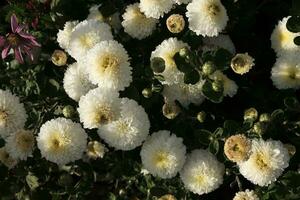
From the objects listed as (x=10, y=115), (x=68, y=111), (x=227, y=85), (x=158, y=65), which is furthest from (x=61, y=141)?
(x=227, y=85)

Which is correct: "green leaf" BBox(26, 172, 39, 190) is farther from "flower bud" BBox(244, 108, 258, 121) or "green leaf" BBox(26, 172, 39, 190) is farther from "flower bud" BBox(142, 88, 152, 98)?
"flower bud" BBox(244, 108, 258, 121)

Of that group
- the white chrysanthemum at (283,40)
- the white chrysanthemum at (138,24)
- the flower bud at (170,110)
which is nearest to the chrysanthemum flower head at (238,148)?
the flower bud at (170,110)

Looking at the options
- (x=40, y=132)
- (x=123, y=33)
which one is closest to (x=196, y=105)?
(x=123, y=33)

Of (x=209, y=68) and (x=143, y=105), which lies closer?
(x=209, y=68)

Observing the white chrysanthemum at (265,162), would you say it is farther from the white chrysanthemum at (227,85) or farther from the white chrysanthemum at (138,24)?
the white chrysanthemum at (138,24)

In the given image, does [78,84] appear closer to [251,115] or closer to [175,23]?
[175,23]

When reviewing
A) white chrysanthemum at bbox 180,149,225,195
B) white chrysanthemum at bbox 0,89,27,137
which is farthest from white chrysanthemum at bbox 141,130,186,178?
white chrysanthemum at bbox 0,89,27,137

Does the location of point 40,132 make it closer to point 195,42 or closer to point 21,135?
point 21,135
